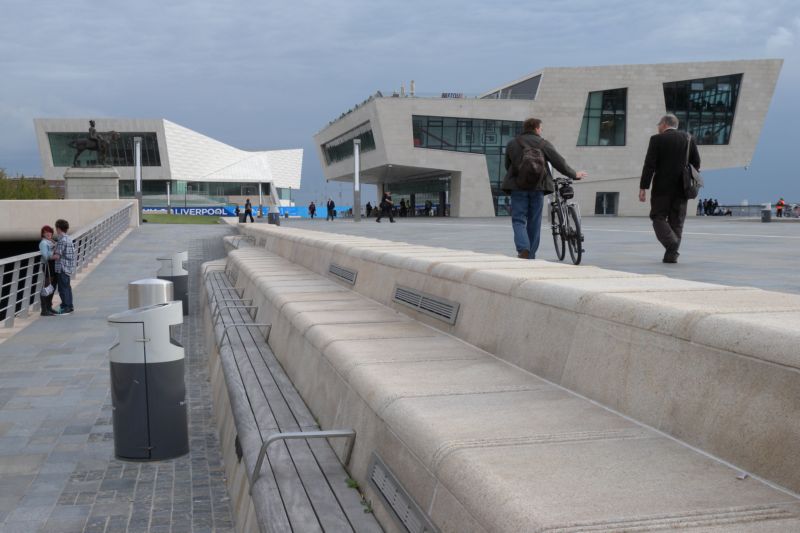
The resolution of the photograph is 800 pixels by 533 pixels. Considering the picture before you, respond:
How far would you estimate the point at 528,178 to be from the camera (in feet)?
29.0

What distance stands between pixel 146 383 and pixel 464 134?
49.0 m

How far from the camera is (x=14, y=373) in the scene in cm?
893

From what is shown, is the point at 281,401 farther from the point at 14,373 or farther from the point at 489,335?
the point at 14,373

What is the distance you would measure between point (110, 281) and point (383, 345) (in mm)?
15130

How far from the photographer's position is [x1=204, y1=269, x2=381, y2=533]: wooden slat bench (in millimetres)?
3012

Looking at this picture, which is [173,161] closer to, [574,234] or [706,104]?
[706,104]

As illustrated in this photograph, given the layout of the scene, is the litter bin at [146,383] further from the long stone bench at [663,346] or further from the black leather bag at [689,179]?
the black leather bag at [689,179]

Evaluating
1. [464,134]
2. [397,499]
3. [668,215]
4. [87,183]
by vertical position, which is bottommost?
[397,499]

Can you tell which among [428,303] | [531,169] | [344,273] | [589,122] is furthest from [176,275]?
[589,122]

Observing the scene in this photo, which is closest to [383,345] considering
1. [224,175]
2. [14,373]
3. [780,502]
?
[780,502]

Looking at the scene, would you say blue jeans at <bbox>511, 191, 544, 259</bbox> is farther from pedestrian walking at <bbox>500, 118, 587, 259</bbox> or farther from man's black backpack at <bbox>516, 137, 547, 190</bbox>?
man's black backpack at <bbox>516, 137, 547, 190</bbox>

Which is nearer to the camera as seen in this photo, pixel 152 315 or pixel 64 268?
pixel 152 315

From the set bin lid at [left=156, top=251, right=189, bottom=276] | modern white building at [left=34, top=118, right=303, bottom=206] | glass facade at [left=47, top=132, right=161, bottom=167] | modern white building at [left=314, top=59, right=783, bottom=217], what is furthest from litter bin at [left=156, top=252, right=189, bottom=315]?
glass facade at [left=47, top=132, right=161, bottom=167]

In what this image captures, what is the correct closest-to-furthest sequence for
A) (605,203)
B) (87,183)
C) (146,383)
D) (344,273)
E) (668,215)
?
(146,383)
(344,273)
(668,215)
(87,183)
(605,203)
